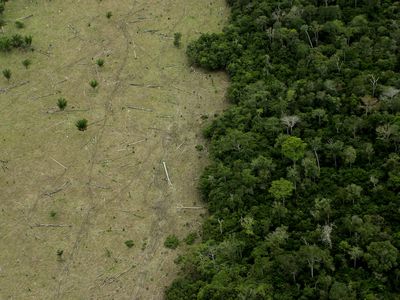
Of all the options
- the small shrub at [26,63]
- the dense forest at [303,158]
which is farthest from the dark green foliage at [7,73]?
the dense forest at [303,158]

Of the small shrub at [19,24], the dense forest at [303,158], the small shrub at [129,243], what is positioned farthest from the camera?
the small shrub at [19,24]

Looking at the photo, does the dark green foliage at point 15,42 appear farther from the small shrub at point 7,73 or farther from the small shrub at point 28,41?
the small shrub at point 7,73

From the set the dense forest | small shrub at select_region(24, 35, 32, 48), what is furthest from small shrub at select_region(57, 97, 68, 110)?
the dense forest

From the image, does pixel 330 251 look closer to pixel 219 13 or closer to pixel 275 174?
pixel 275 174

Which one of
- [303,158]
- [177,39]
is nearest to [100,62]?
[177,39]

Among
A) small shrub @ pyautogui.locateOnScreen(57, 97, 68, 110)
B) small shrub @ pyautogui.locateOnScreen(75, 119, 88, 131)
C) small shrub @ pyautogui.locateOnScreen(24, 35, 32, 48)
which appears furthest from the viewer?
small shrub @ pyautogui.locateOnScreen(24, 35, 32, 48)

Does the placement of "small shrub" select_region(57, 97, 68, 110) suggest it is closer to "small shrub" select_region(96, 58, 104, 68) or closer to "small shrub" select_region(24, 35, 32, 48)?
"small shrub" select_region(96, 58, 104, 68)
